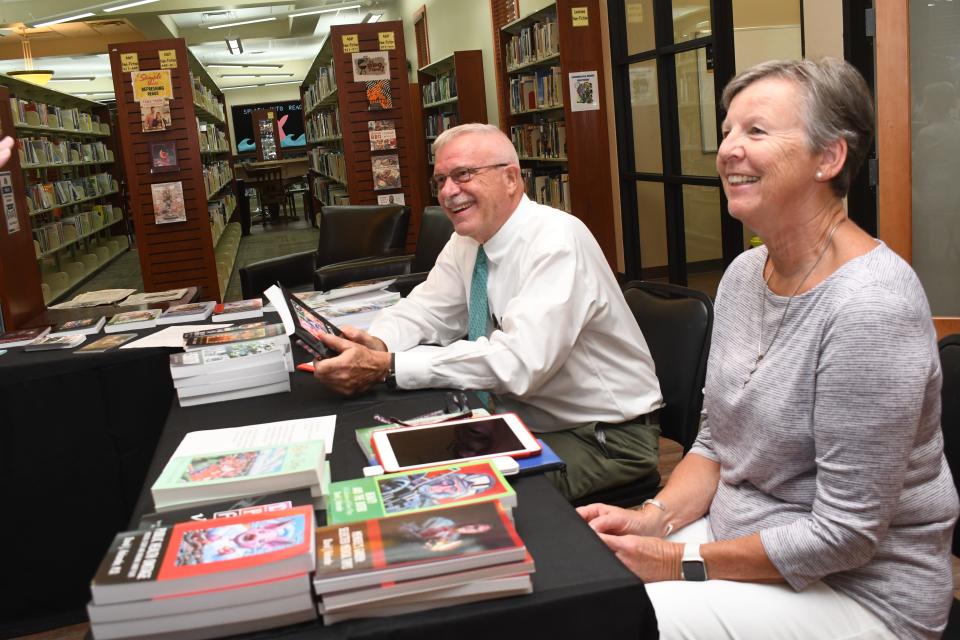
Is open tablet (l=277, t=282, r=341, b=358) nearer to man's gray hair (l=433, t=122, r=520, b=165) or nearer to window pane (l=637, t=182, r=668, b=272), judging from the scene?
man's gray hair (l=433, t=122, r=520, b=165)

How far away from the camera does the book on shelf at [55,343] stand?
281 centimetres

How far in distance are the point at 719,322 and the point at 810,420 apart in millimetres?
314

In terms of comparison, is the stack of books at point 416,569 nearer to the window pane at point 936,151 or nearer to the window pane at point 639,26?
the window pane at point 936,151

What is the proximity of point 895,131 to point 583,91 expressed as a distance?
3234mm

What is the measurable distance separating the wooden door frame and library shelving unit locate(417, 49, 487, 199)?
6147 mm

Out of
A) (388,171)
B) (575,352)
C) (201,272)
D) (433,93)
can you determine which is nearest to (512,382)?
(575,352)

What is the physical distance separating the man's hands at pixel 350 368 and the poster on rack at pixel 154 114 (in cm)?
577

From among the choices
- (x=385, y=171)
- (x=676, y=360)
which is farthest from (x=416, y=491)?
(x=385, y=171)

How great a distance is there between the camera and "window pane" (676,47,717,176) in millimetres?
5637

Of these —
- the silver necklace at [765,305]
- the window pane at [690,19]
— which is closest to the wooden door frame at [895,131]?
the window pane at [690,19]

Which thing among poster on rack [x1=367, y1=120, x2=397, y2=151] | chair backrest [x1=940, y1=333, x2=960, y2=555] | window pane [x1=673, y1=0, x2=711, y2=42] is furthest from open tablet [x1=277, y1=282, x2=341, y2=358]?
poster on rack [x1=367, y1=120, x2=397, y2=151]

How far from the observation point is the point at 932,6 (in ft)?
13.2

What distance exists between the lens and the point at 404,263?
491cm

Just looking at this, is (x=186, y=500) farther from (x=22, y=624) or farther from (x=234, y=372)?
(x=22, y=624)
